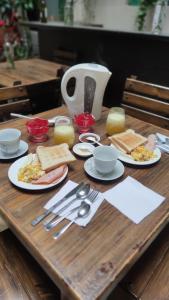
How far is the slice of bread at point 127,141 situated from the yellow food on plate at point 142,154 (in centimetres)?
2

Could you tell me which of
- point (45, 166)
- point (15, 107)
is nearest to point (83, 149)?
point (45, 166)

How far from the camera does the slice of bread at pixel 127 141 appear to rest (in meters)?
0.91

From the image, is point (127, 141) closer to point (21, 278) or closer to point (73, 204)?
point (73, 204)

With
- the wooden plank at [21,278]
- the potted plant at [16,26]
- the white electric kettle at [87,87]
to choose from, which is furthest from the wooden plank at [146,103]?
the potted plant at [16,26]

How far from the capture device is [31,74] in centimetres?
209

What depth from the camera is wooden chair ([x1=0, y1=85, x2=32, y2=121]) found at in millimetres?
1346

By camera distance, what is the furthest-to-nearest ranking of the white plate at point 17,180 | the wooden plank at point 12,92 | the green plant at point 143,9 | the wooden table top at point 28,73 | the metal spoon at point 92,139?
1. the green plant at point 143,9
2. the wooden table top at point 28,73
3. the wooden plank at point 12,92
4. the metal spoon at point 92,139
5. the white plate at point 17,180

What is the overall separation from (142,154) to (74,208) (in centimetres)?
36

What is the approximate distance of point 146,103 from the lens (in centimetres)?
146

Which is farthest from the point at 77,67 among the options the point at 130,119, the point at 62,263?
the point at 62,263

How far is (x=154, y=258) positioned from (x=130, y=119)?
69cm

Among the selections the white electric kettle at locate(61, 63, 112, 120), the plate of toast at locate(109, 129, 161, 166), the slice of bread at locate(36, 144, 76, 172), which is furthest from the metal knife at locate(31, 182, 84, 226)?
the white electric kettle at locate(61, 63, 112, 120)

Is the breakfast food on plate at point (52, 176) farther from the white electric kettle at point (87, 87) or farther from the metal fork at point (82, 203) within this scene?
the white electric kettle at point (87, 87)

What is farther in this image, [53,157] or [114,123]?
[114,123]
